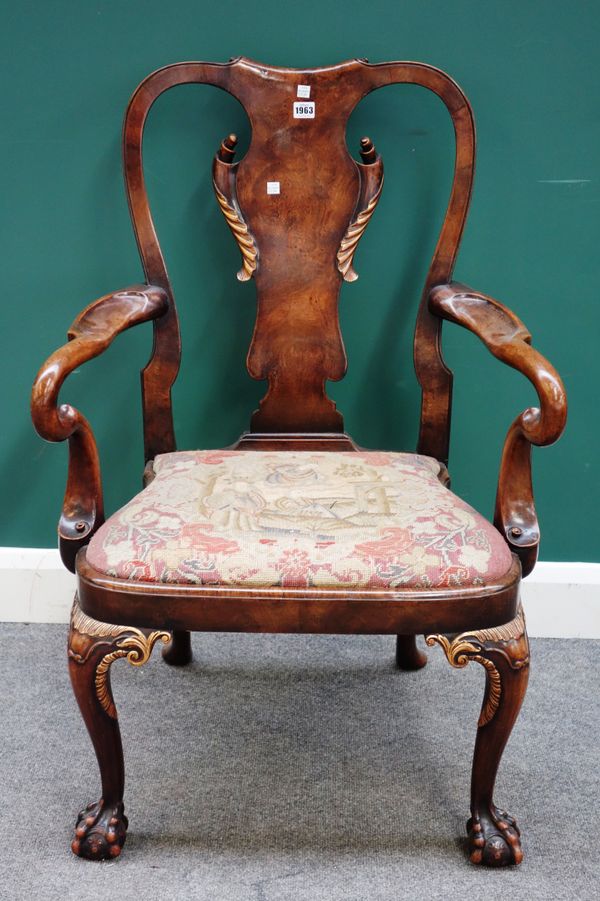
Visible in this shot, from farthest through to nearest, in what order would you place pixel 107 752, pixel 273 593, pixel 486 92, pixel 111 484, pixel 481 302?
pixel 111 484 → pixel 486 92 → pixel 481 302 → pixel 107 752 → pixel 273 593

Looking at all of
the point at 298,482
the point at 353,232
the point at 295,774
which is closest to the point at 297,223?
the point at 353,232

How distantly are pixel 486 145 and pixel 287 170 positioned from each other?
0.44 meters

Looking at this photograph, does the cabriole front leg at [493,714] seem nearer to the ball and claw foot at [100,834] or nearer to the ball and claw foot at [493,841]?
the ball and claw foot at [493,841]

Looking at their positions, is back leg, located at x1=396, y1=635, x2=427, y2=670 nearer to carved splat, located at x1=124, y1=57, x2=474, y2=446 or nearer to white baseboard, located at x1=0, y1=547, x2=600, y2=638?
white baseboard, located at x1=0, y1=547, x2=600, y2=638

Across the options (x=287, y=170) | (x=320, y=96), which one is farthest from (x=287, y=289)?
(x=320, y=96)

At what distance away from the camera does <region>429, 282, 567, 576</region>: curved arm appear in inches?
47.7

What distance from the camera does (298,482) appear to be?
1389 mm

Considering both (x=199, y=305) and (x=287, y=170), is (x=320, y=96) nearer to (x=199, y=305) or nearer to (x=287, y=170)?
(x=287, y=170)

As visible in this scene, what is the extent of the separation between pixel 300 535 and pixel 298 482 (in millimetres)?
192

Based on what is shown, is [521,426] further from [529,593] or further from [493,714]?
[529,593]

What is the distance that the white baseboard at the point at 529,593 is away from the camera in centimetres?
199

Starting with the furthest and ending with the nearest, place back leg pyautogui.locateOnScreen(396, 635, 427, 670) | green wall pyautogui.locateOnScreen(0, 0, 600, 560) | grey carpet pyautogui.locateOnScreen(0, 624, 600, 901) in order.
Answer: back leg pyautogui.locateOnScreen(396, 635, 427, 670) → green wall pyautogui.locateOnScreen(0, 0, 600, 560) → grey carpet pyautogui.locateOnScreen(0, 624, 600, 901)

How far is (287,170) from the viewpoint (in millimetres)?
1568

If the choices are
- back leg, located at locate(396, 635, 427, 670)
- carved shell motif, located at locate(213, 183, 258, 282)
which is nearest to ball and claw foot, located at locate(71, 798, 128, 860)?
back leg, located at locate(396, 635, 427, 670)
